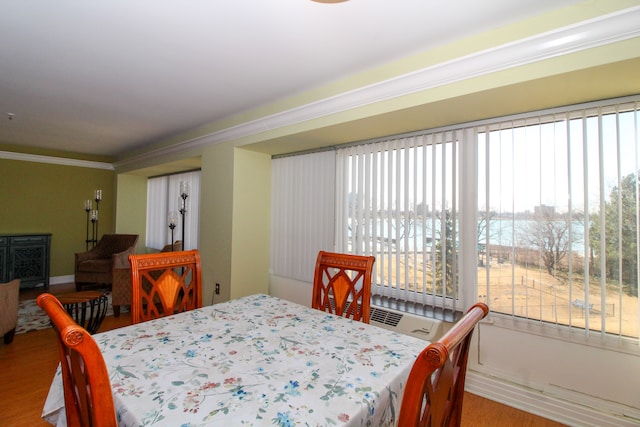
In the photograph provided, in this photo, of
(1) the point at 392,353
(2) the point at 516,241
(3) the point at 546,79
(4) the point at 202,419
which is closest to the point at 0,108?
(4) the point at 202,419

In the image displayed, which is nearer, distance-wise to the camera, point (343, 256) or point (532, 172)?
point (343, 256)

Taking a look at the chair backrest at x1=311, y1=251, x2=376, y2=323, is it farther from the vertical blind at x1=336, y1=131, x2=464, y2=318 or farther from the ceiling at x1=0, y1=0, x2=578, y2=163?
the ceiling at x1=0, y1=0, x2=578, y2=163

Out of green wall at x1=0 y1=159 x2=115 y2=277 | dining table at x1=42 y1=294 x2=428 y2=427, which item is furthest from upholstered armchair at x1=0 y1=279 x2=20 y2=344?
green wall at x1=0 y1=159 x2=115 y2=277

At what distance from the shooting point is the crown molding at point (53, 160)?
16.1 feet

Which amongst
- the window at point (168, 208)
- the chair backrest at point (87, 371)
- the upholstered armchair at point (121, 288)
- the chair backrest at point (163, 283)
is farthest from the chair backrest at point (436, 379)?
the window at point (168, 208)

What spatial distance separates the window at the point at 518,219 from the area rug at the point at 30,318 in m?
3.69

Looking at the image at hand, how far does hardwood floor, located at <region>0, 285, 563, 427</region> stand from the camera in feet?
6.31

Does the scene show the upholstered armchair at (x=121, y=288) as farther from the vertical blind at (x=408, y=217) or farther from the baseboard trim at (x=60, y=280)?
the baseboard trim at (x=60, y=280)

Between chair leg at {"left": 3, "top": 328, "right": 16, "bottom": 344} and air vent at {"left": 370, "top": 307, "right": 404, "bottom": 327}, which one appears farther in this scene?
chair leg at {"left": 3, "top": 328, "right": 16, "bottom": 344}

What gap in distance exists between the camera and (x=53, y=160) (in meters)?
5.28

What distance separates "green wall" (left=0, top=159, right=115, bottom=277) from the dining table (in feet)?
18.1

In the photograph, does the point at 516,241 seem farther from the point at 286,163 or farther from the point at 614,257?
the point at 286,163

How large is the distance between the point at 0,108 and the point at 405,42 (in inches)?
159

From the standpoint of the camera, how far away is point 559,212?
6.63 ft
